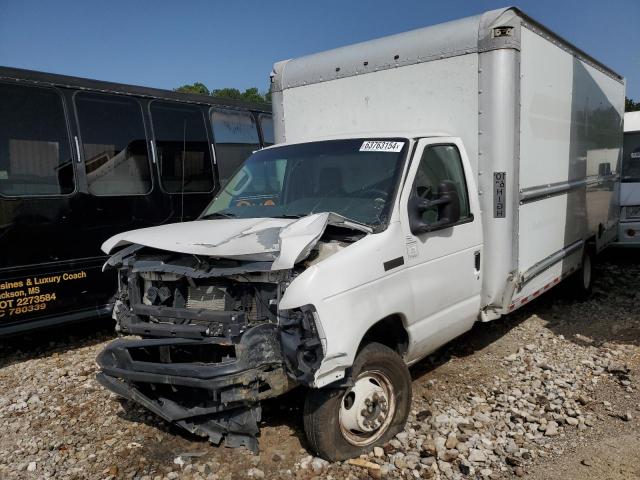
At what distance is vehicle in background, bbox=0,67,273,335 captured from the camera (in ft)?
18.1

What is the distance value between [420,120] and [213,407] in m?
3.11

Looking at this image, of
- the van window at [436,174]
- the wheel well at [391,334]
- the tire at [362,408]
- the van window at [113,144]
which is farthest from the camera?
the van window at [113,144]

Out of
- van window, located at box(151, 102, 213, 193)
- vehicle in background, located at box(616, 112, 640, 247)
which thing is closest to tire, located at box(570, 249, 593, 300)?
vehicle in background, located at box(616, 112, 640, 247)

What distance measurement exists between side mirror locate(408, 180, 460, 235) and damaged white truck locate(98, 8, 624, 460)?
0.04 ft

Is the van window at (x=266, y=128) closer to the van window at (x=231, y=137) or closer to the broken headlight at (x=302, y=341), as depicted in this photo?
the van window at (x=231, y=137)

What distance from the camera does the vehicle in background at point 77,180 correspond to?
18.1 feet

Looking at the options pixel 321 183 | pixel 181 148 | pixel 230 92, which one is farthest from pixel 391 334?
pixel 230 92

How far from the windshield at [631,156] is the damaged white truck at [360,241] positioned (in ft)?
14.9

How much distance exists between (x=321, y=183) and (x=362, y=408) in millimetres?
1743

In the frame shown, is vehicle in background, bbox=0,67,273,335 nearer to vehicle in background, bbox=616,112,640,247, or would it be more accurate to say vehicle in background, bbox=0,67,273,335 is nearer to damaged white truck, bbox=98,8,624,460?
damaged white truck, bbox=98,8,624,460

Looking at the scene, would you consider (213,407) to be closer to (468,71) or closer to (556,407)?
(556,407)

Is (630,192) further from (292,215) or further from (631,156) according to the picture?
(292,215)

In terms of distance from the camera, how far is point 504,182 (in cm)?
460

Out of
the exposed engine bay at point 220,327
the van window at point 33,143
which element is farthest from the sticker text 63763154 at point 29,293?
the exposed engine bay at point 220,327
